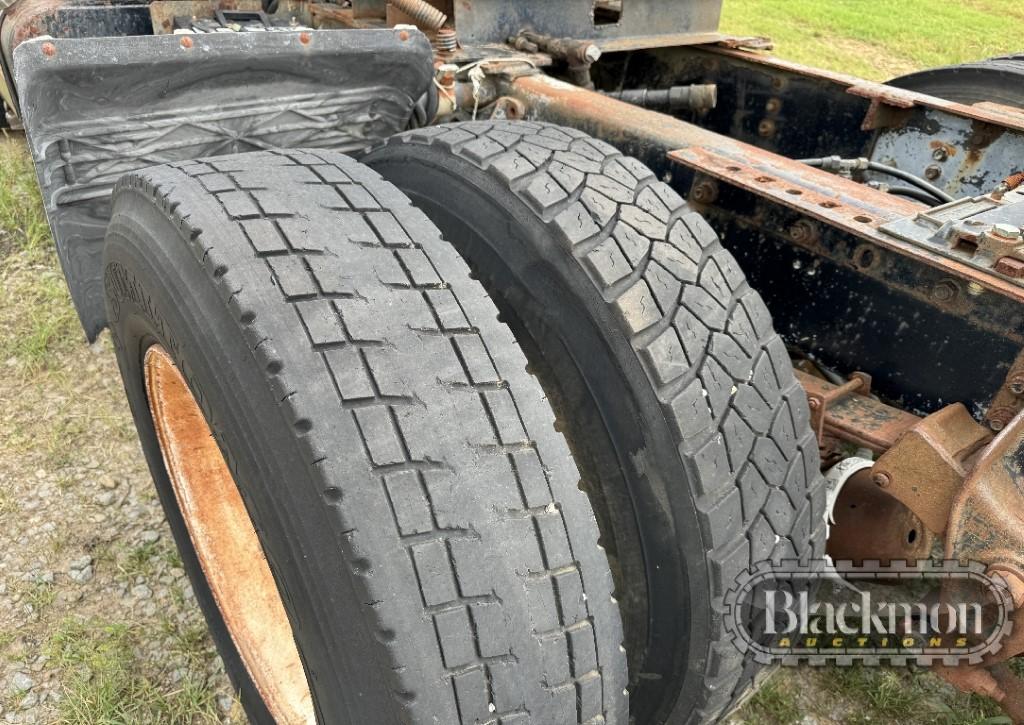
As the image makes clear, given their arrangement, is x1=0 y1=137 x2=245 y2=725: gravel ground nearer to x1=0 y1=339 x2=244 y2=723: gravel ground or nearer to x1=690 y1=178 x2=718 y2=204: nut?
x1=0 y1=339 x2=244 y2=723: gravel ground

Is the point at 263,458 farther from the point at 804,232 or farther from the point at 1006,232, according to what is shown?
the point at 1006,232

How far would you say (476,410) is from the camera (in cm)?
128

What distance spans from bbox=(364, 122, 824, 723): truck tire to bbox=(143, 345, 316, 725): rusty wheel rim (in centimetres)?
86

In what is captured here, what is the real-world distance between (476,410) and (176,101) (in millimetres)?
1356

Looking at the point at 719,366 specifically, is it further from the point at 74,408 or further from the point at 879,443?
the point at 74,408

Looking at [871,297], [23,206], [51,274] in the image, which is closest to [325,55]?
[871,297]

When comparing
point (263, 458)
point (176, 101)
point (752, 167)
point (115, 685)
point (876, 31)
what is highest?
point (176, 101)

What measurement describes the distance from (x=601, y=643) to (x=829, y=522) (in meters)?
0.91

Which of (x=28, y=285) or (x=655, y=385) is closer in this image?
(x=655, y=385)

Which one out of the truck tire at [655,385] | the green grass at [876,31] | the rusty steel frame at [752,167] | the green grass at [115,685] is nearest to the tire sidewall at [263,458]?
the truck tire at [655,385]

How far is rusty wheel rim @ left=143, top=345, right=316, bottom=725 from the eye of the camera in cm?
204

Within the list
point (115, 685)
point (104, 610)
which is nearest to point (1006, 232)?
point (115, 685)

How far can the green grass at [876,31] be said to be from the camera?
10.6 m

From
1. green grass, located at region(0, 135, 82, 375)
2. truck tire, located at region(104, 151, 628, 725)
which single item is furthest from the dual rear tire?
green grass, located at region(0, 135, 82, 375)
